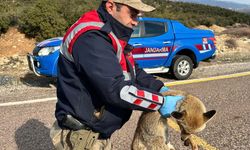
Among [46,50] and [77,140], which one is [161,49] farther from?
[77,140]

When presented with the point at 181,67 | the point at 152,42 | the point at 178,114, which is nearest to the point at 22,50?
the point at 152,42

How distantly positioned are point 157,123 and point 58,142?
732 millimetres

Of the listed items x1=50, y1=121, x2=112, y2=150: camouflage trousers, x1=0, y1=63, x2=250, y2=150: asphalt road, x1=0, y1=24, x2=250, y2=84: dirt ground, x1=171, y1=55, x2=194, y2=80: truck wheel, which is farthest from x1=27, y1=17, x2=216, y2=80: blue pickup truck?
x1=50, y1=121, x2=112, y2=150: camouflage trousers

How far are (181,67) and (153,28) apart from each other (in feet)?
4.24

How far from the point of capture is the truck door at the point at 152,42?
30.0 ft

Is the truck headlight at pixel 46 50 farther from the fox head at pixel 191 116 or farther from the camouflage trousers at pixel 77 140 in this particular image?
the fox head at pixel 191 116

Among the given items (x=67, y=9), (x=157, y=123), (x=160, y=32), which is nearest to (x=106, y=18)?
(x=157, y=123)

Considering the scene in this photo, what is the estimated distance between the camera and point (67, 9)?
18.3 meters

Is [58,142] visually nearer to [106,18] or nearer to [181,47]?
[106,18]

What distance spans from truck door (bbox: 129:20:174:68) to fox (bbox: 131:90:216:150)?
20.6 ft

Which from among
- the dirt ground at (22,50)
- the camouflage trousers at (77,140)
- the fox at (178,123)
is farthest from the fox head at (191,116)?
the dirt ground at (22,50)

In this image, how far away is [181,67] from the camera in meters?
9.92

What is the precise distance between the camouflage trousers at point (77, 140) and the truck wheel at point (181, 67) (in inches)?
288

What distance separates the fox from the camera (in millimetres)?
2455
